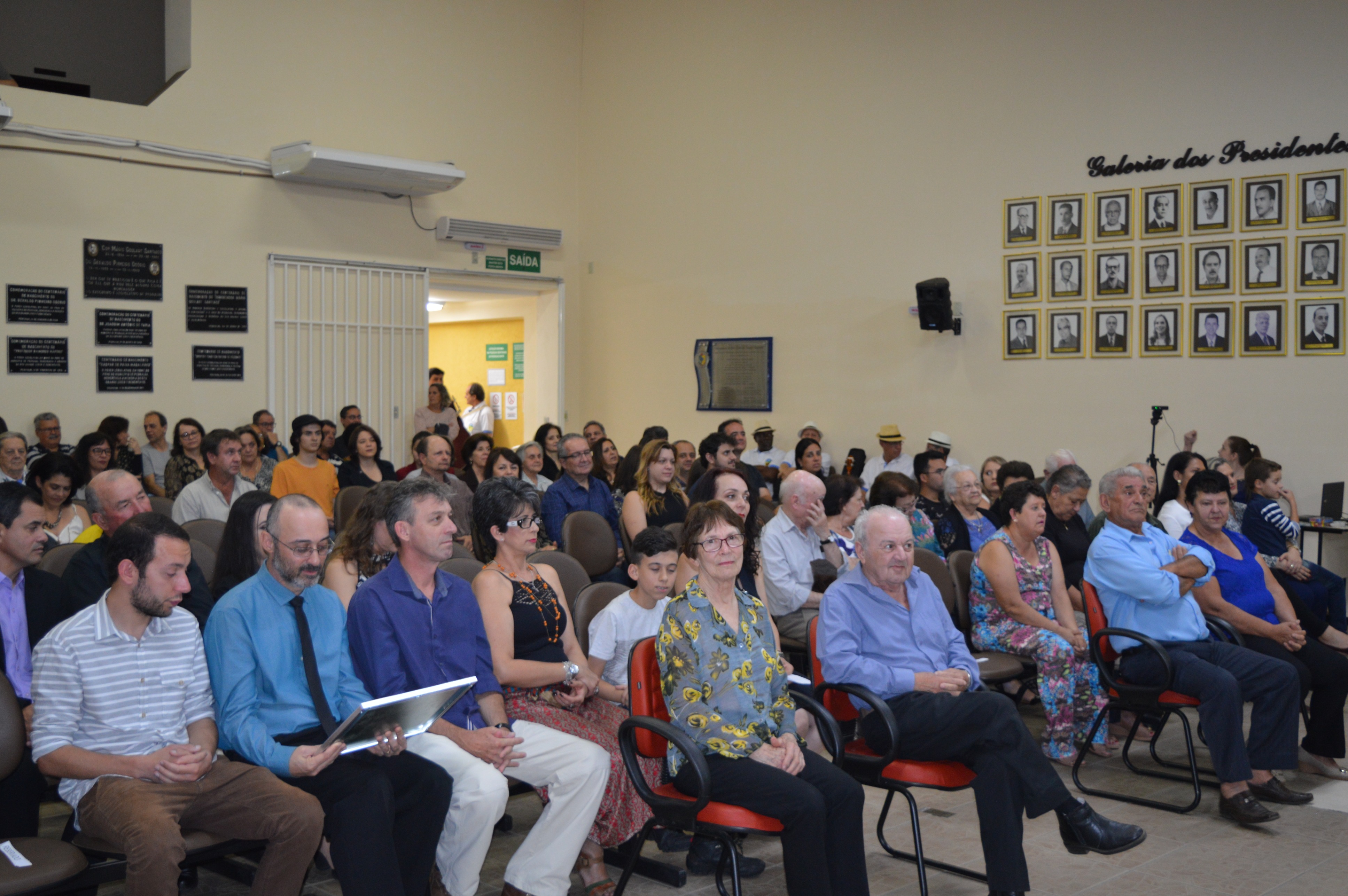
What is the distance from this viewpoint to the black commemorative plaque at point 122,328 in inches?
362

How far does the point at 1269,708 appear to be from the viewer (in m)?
4.26

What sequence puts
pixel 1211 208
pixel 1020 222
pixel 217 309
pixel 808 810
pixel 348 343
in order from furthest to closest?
pixel 348 343, pixel 217 309, pixel 1020 222, pixel 1211 208, pixel 808 810

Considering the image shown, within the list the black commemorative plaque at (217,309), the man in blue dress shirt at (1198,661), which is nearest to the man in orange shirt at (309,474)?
the black commemorative plaque at (217,309)

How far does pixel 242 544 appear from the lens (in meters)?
3.55

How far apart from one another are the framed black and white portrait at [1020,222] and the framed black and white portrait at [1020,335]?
0.57 metres

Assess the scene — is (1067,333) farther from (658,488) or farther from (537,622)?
(537,622)

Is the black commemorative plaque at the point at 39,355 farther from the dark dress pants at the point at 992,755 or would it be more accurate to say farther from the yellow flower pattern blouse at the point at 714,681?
the dark dress pants at the point at 992,755

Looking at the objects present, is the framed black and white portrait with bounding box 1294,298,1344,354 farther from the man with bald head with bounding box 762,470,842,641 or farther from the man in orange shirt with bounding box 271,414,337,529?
the man in orange shirt with bounding box 271,414,337,529

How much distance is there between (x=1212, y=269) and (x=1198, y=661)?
16.5ft

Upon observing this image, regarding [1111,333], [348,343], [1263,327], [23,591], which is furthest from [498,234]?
[23,591]

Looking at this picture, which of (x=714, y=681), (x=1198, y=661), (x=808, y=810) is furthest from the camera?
(x=1198, y=661)

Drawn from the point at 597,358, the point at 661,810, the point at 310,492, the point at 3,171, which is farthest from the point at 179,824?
the point at 597,358

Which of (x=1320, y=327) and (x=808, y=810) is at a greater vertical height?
(x=1320, y=327)

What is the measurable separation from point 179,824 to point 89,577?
98 cm
